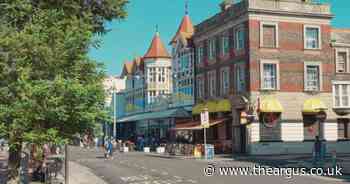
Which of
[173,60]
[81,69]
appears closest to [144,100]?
[173,60]

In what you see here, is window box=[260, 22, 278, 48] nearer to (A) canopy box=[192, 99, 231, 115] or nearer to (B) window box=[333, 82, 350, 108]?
(A) canopy box=[192, 99, 231, 115]

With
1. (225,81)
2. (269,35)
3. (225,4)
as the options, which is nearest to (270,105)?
(269,35)

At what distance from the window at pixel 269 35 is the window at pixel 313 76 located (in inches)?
134

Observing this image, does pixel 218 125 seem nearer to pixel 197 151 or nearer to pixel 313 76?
pixel 197 151

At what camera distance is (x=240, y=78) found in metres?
45.1

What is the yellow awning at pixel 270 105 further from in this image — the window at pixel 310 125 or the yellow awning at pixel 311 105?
the window at pixel 310 125

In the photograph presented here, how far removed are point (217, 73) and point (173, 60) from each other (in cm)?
1491

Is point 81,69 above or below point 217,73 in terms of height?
below

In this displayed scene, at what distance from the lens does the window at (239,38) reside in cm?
4459

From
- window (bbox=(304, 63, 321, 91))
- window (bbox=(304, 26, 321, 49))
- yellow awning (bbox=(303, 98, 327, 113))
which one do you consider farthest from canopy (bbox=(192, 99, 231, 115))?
window (bbox=(304, 26, 321, 49))

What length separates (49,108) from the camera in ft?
40.1

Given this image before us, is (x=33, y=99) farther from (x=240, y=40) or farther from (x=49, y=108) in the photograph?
(x=240, y=40)

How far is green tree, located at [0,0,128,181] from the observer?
12203 mm

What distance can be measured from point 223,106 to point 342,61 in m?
10.8
